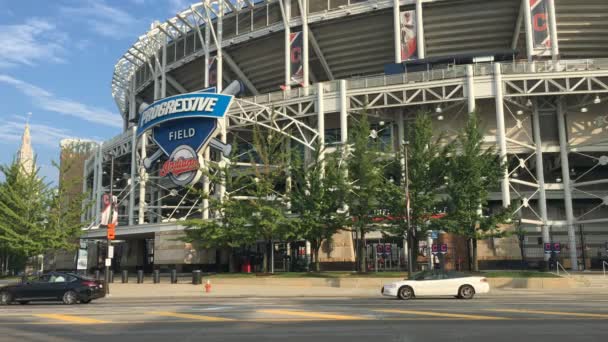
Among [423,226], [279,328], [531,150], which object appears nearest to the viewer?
[279,328]

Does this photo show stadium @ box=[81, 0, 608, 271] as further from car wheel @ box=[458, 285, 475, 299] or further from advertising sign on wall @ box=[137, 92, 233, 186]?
car wheel @ box=[458, 285, 475, 299]

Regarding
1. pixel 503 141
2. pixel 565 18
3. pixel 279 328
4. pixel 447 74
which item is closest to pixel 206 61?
pixel 447 74

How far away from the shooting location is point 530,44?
3903cm

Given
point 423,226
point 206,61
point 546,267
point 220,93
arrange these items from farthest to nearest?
point 206,61 → point 220,93 → point 546,267 → point 423,226

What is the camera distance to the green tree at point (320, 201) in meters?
32.2

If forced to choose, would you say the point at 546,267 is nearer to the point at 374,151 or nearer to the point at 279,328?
the point at 374,151

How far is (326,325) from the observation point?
40.0 ft

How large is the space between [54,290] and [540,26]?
36.8 meters

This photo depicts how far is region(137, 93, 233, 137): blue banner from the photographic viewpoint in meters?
42.7

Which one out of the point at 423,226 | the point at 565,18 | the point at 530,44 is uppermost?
the point at 565,18

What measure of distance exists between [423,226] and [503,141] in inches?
418

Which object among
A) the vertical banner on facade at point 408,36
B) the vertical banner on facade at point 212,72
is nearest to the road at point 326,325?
the vertical banner on facade at point 408,36

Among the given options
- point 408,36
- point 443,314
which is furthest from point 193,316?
point 408,36

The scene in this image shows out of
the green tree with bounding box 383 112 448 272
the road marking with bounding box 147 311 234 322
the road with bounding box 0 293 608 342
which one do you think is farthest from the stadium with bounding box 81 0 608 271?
the road marking with bounding box 147 311 234 322
